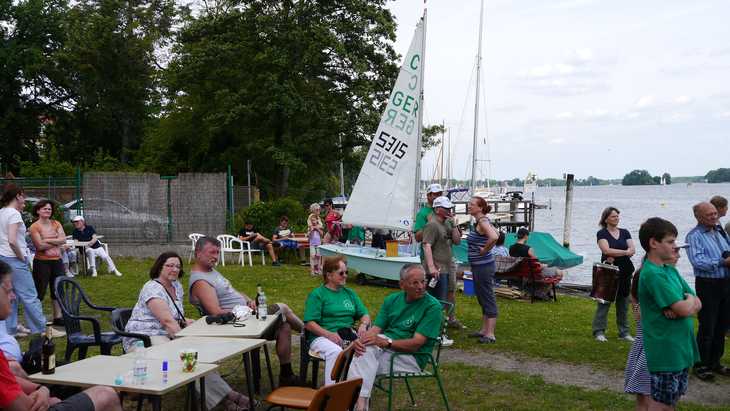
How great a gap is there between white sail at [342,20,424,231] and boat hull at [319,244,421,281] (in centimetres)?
61

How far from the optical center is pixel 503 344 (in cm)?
791

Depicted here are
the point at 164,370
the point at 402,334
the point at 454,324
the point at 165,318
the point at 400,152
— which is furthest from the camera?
the point at 400,152

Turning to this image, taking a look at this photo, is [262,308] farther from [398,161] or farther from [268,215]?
[268,215]

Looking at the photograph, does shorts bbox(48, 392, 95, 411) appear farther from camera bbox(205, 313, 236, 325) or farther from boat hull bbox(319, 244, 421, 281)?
boat hull bbox(319, 244, 421, 281)

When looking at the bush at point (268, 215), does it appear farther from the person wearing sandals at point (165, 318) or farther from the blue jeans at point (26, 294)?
the person wearing sandals at point (165, 318)

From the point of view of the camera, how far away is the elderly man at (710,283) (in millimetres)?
6223

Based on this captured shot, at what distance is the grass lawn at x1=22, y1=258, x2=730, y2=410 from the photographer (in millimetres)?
5719

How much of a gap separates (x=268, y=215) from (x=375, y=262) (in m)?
5.93

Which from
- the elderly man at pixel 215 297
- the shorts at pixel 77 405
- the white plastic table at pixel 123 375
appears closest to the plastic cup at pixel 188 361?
the white plastic table at pixel 123 375

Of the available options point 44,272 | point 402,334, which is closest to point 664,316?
point 402,334

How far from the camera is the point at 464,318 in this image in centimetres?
966

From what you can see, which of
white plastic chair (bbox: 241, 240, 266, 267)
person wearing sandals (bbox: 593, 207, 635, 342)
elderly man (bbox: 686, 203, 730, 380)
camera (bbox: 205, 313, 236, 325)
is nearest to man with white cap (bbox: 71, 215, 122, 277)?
white plastic chair (bbox: 241, 240, 266, 267)

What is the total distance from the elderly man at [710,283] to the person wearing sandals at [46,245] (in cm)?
688

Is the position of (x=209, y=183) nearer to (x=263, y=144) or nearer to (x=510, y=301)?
(x=263, y=144)
